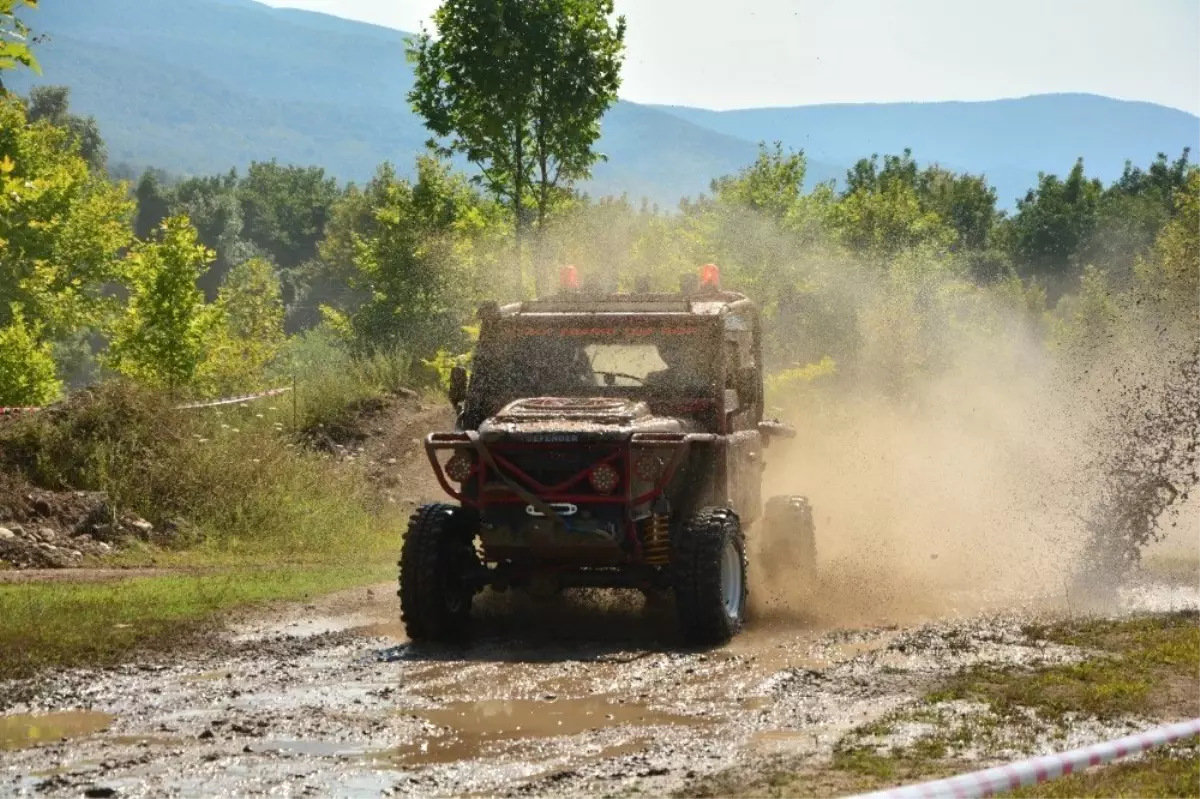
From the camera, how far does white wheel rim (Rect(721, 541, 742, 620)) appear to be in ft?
40.3

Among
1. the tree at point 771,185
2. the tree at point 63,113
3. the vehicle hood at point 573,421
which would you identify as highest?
the tree at point 63,113

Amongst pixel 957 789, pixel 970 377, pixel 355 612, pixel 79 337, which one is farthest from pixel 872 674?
pixel 79 337

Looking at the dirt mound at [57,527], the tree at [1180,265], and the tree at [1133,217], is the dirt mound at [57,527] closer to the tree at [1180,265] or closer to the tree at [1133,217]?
the tree at [1180,265]

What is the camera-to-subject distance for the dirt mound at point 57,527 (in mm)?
17875

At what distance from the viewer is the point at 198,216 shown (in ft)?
513

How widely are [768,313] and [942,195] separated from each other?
91.9 meters

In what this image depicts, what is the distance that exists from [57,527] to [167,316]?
1223 cm

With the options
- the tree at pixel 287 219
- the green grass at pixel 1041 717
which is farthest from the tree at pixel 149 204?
the green grass at pixel 1041 717

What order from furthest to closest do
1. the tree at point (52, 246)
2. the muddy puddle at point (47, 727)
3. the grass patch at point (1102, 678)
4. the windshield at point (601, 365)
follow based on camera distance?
the tree at point (52, 246) → the windshield at point (601, 365) → the grass patch at point (1102, 678) → the muddy puddle at point (47, 727)

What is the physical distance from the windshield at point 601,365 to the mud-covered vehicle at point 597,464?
0.01 meters

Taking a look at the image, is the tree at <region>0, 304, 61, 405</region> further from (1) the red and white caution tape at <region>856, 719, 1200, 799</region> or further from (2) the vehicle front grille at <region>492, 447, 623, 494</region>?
(1) the red and white caution tape at <region>856, 719, 1200, 799</region>

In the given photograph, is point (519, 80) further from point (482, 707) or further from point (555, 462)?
point (482, 707)

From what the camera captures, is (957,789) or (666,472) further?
(666,472)

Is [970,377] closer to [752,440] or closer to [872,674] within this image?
[752,440]
